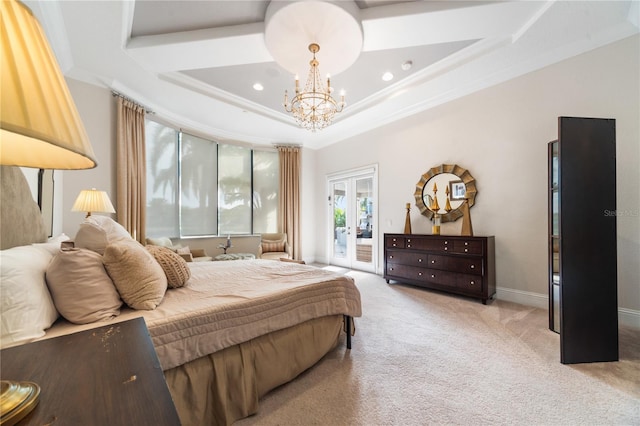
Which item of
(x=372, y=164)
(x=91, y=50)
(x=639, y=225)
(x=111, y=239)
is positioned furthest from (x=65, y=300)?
(x=372, y=164)

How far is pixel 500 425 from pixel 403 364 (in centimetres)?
65

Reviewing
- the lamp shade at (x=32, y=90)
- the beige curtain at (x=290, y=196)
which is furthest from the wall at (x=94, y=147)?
the lamp shade at (x=32, y=90)

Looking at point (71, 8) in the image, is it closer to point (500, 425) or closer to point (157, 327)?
point (157, 327)

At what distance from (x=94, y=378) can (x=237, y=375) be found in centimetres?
98

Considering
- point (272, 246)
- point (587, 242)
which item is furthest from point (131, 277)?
point (272, 246)

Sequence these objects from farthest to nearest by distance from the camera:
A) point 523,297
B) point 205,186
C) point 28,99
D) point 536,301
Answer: point 205,186 < point 523,297 < point 536,301 < point 28,99

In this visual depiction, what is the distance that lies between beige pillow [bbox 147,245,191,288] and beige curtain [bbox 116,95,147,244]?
2.43 metres

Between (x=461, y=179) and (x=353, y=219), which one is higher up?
(x=461, y=179)

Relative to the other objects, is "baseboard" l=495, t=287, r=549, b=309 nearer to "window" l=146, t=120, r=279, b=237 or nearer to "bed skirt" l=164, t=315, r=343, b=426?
"bed skirt" l=164, t=315, r=343, b=426

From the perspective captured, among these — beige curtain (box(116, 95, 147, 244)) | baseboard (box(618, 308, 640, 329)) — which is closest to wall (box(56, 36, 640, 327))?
baseboard (box(618, 308, 640, 329))

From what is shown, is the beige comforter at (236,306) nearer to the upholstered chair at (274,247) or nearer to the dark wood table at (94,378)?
the dark wood table at (94,378)

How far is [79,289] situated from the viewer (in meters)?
1.17

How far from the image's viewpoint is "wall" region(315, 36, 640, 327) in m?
2.56

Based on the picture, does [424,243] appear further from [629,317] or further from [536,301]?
[629,317]
